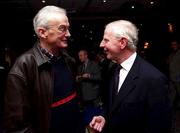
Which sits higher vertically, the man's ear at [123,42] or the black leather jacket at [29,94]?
the man's ear at [123,42]

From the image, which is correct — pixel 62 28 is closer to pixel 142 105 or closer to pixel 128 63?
pixel 128 63

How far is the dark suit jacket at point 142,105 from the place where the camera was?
8.90ft

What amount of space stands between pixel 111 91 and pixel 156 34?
10881mm

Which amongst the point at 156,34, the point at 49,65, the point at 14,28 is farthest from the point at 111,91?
the point at 14,28

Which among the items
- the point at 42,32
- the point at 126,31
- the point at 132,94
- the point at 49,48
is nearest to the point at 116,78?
the point at 132,94

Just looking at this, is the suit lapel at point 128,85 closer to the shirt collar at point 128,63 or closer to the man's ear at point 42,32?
the shirt collar at point 128,63

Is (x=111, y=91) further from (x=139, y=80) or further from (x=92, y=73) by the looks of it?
(x=92, y=73)

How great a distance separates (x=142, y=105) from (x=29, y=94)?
81cm

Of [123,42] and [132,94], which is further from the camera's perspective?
[123,42]

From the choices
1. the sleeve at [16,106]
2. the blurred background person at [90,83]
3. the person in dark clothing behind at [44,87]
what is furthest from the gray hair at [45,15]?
the blurred background person at [90,83]

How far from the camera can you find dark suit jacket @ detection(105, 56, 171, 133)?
2.71m

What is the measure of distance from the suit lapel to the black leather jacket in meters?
0.53

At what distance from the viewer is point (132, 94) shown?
2.78m

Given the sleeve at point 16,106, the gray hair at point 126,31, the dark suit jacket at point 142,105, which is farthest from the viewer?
the gray hair at point 126,31
